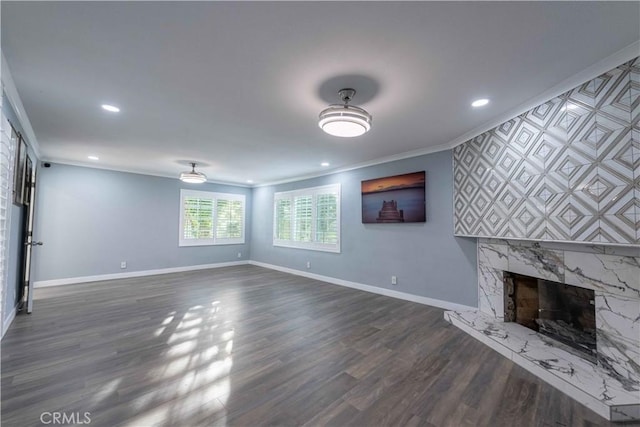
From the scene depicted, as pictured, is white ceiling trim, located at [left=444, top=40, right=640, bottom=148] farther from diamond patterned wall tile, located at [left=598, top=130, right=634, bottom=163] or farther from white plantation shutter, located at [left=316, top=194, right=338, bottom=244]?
white plantation shutter, located at [left=316, top=194, right=338, bottom=244]

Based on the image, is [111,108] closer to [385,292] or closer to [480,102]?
[480,102]

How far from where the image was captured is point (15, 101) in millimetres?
2508

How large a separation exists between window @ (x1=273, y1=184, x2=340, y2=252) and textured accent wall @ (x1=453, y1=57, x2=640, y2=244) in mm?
3008

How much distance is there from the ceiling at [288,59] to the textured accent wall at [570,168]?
10.4 inches

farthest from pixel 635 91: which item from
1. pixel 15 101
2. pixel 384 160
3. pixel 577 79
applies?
pixel 15 101

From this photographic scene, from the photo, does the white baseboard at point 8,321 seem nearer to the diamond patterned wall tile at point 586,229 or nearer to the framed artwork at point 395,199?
the framed artwork at point 395,199

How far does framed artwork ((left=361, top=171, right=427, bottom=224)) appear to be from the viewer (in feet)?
14.0

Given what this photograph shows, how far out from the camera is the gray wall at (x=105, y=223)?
5035mm

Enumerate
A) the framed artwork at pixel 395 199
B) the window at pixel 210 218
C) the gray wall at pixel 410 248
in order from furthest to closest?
the window at pixel 210 218
the framed artwork at pixel 395 199
the gray wall at pixel 410 248

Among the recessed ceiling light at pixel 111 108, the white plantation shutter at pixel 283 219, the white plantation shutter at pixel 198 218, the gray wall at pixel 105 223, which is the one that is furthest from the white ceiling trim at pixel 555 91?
the gray wall at pixel 105 223

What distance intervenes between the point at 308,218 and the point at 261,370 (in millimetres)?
4256

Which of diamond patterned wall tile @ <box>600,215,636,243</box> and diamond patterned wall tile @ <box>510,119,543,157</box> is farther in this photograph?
diamond patterned wall tile @ <box>510,119,543,157</box>

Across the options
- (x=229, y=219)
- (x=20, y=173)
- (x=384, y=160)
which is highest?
(x=384, y=160)

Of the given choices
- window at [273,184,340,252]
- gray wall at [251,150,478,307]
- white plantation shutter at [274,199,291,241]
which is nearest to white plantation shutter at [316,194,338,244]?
window at [273,184,340,252]
